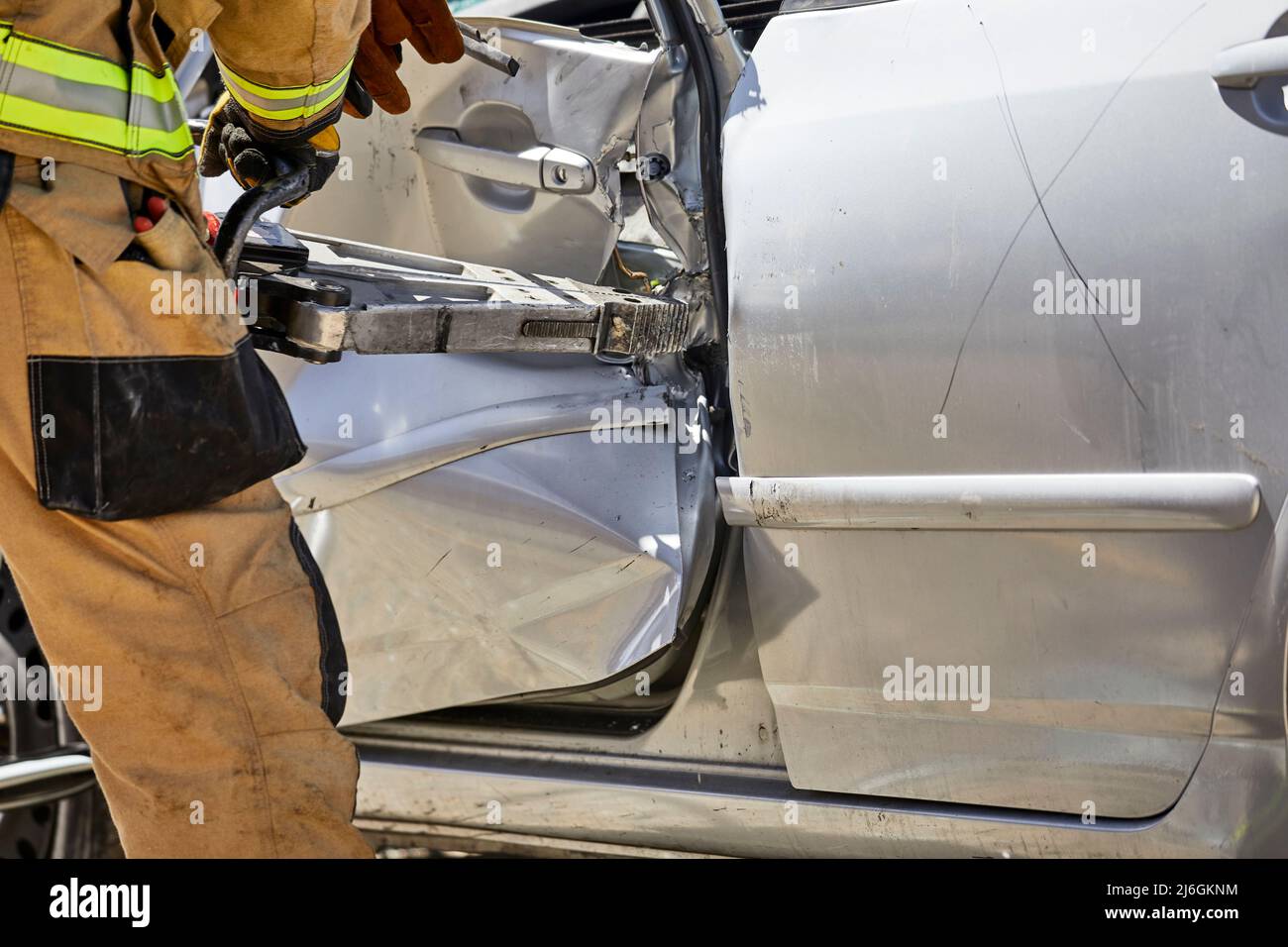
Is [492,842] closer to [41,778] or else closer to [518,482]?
[518,482]

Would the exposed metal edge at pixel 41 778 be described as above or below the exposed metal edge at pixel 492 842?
above

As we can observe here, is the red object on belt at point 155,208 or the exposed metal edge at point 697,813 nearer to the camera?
the red object on belt at point 155,208

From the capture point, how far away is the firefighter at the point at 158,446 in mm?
1423

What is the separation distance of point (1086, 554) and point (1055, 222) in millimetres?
414

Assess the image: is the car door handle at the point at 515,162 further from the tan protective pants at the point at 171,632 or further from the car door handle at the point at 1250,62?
the car door handle at the point at 1250,62

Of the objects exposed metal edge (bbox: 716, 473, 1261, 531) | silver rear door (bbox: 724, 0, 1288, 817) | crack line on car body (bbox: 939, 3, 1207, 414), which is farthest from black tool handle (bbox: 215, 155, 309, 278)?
crack line on car body (bbox: 939, 3, 1207, 414)

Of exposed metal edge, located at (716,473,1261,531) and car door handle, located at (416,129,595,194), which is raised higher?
car door handle, located at (416,129,595,194)

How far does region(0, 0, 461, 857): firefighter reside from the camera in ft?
4.67

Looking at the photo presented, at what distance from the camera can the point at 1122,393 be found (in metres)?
1.61

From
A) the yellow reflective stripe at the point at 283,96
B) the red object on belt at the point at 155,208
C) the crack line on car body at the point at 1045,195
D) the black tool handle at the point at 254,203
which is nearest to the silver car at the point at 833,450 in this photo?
the crack line on car body at the point at 1045,195

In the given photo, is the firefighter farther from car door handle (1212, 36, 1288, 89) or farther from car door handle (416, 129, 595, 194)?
car door handle (1212, 36, 1288, 89)

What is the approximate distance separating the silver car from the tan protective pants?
49 cm

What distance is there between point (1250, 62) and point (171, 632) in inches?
56.2

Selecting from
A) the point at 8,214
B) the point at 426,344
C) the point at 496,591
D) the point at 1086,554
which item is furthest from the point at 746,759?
the point at 8,214
